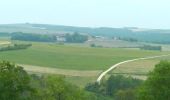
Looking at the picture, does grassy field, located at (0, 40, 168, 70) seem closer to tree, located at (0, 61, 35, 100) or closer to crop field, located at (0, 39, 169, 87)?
crop field, located at (0, 39, 169, 87)

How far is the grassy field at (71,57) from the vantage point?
3900 inches

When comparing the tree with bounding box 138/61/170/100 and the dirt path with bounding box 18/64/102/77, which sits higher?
the tree with bounding box 138/61/170/100

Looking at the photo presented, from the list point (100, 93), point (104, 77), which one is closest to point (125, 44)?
point (104, 77)

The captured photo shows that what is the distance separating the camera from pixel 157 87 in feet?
106

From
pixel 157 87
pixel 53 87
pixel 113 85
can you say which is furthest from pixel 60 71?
pixel 157 87

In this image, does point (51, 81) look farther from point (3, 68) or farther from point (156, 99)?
point (156, 99)

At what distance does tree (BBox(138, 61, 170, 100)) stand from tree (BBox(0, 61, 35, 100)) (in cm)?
721

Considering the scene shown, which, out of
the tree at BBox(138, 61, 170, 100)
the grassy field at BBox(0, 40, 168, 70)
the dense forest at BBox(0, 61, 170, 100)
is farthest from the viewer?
the grassy field at BBox(0, 40, 168, 70)

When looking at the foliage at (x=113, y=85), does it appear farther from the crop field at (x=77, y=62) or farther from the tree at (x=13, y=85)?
the tree at (x=13, y=85)

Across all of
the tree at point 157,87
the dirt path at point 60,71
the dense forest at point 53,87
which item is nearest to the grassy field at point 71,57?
the dirt path at point 60,71

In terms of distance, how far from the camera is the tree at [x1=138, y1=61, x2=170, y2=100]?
3184 cm

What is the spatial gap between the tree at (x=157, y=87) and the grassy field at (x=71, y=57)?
62.2m

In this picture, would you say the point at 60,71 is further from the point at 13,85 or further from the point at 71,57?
the point at 13,85

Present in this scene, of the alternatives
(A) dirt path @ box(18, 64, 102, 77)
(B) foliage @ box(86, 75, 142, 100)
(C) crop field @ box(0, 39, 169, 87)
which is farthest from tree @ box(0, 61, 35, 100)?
(A) dirt path @ box(18, 64, 102, 77)
